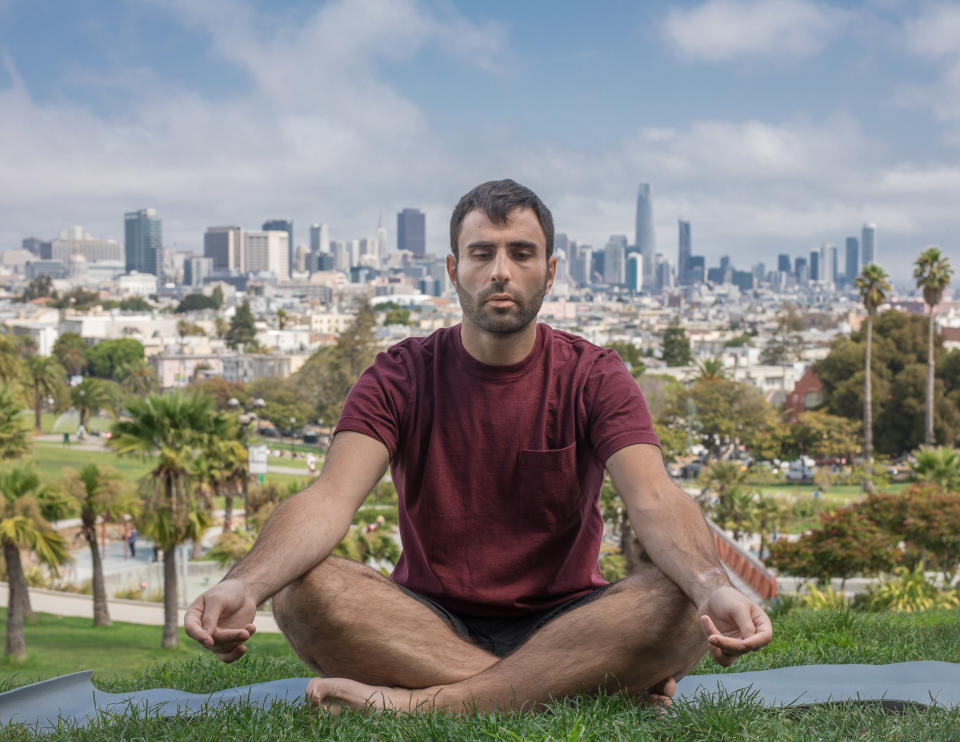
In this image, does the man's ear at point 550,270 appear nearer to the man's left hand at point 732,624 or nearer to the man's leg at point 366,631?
the man's leg at point 366,631

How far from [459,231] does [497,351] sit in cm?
33

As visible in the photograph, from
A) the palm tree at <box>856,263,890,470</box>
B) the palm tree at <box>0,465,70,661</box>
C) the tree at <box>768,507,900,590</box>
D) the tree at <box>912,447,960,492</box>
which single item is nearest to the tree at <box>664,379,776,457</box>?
the palm tree at <box>856,263,890,470</box>

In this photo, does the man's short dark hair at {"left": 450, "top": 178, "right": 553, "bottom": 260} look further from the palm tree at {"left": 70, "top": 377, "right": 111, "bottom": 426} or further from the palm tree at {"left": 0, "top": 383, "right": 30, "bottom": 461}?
the palm tree at {"left": 70, "top": 377, "right": 111, "bottom": 426}

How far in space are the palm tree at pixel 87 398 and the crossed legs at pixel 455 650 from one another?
4825cm

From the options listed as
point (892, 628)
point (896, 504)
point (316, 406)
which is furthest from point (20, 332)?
point (892, 628)

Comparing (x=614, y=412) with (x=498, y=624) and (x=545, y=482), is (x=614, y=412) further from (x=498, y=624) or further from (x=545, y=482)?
(x=498, y=624)

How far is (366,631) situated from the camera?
222 cm

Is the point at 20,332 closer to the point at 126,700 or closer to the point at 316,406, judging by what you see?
the point at 316,406

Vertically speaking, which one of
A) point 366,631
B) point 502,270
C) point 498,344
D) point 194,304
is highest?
point 194,304

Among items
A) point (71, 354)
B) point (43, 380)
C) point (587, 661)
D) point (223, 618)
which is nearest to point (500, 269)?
point (587, 661)

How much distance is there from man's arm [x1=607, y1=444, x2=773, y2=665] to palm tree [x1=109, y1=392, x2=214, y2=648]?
11374 mm

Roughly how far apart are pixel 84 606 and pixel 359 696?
17.1 m

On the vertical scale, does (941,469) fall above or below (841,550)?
above

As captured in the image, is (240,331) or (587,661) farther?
(240,331)
